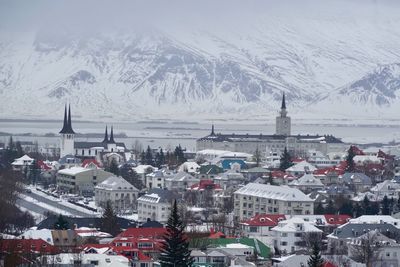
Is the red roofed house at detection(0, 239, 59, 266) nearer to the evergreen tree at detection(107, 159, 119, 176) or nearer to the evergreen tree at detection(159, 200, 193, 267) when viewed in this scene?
the evergreen tree at detection(159, 200, 193, 267)

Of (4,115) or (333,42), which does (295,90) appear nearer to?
(333,42)

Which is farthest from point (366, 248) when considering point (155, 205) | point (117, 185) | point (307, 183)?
point (307, 183)

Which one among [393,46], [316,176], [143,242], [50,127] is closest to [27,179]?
[316,176]

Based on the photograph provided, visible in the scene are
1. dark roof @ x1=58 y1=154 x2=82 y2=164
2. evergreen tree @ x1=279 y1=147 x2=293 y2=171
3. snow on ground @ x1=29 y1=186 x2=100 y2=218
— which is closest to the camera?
snow on ground @ x1=29 y1=186 x2=100 y2=218

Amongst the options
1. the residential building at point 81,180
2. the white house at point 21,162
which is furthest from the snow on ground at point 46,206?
the white house at point 21,162

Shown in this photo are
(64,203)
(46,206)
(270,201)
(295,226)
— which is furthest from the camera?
(64,203)

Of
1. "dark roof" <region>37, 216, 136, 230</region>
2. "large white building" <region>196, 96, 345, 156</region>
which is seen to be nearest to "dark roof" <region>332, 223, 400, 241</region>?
"dark roof" <region>37, 216, 136, 230</region>

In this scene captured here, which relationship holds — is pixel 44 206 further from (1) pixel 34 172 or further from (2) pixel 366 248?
(2) pixel 366 248
